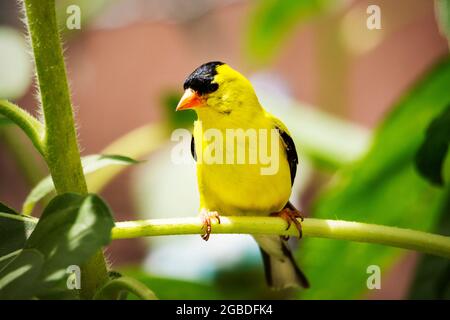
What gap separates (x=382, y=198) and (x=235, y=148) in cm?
37

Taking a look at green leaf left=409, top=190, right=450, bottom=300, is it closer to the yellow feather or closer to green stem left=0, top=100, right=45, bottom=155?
the yellow feather

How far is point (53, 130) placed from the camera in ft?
2.76

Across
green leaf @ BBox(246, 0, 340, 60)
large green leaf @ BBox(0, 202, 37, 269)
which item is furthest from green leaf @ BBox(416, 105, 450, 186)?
green leaf @ BBox(246, 0, 340, 60)

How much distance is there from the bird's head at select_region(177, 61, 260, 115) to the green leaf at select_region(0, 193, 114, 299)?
433mm

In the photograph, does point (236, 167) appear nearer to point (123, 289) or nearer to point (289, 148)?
point (289, 148)

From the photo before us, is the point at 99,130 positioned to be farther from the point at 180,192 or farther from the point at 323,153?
the point at 323,153

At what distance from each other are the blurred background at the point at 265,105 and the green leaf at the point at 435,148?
0.84 feet

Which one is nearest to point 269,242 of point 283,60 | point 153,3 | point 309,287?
point 309,287

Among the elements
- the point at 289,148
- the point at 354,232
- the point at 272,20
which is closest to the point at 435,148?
the point at 354,232

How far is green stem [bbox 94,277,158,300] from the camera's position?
0.78m

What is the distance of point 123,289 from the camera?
819 mm

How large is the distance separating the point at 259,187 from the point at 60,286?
53 centimetres

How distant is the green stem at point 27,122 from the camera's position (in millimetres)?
851

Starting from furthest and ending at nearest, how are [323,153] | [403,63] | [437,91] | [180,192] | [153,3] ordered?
[403,63]
[153,3]
[180,192]
[323,153]
[437,91]
